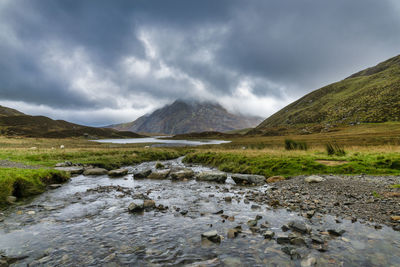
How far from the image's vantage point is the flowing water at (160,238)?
6801mm

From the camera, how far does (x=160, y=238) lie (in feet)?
27.8

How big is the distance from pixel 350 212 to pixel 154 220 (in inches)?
410

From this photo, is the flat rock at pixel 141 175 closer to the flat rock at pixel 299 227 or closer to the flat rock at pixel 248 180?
the flat rock at pixel 248 180

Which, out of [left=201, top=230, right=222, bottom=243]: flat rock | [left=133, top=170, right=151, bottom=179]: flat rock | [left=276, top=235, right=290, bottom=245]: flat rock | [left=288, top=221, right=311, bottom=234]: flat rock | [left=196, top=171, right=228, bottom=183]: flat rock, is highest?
[left=288, top=221, right=311, bottom=234]: flat rock

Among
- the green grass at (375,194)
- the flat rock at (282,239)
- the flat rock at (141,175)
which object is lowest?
the flat rock at (141,175)

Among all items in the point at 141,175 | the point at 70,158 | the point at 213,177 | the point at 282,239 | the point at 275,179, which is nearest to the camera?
the point at 282,239

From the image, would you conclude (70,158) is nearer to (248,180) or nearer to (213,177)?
(213,177)

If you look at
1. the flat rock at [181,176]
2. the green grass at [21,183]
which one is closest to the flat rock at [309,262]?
the green grass at [21,183]

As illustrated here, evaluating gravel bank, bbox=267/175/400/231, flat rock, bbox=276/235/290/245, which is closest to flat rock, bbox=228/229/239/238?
flat rock, bbox=276/235/290/245

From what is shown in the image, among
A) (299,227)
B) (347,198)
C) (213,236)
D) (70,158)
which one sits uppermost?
(347,198)

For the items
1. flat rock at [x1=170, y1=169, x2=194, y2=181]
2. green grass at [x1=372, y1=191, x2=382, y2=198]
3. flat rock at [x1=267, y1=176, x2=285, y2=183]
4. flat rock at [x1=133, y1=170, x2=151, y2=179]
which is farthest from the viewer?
A: flat rock at [x1=133, y1=170, x2=151, y2=179]

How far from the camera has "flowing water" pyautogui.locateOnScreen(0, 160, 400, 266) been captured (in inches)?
268

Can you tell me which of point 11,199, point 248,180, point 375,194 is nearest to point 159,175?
point 248,180

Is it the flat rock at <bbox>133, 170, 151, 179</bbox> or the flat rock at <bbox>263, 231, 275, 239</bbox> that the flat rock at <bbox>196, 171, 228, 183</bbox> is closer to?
the flat rock at <bbox>133, 170, 151, 179</bbox>
